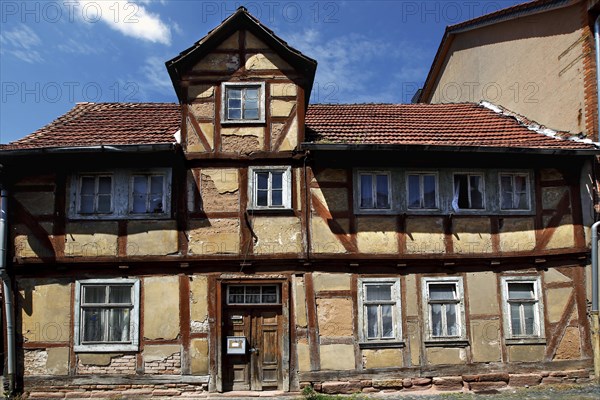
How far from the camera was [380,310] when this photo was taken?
12.3 m

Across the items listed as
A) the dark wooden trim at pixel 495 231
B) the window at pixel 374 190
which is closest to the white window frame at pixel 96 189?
the window at pixel 374 190

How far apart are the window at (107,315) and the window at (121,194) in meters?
1.55

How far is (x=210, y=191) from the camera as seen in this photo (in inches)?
488

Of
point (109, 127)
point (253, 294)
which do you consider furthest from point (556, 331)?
point (109, 127)

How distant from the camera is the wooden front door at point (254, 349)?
12055mm

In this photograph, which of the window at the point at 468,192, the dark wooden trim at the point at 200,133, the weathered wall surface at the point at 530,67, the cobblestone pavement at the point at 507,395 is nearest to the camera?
the cobblestone pavement at the point at 507,395

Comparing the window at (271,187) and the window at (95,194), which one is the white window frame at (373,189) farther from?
the window at (95,194)

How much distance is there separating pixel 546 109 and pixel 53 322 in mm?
13424

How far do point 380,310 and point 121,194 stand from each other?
6483 millimetres

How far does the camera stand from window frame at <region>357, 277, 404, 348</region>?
39.7 feet

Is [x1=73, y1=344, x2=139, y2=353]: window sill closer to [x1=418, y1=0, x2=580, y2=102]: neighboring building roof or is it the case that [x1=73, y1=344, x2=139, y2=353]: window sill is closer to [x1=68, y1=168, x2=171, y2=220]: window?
[x1=68, y1=168, x2=171, y2=220]: window

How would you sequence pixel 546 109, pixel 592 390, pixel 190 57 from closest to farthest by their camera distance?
1. pixel 592 390
2. pixel 190 57
3. pixel 546 109

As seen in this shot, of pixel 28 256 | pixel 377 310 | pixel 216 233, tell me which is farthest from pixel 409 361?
pixel 28 256

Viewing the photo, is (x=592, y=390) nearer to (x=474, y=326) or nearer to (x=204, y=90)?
(x=474, y=326)
